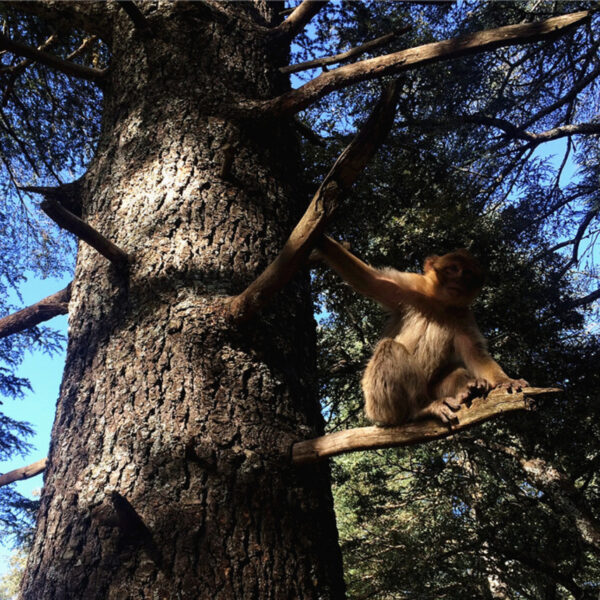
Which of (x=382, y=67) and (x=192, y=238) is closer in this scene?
(x=192, y=238)

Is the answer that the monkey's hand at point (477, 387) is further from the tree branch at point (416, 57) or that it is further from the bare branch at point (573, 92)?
the bare branch at point (573, 92)

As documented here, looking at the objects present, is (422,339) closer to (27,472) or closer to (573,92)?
(27,472)

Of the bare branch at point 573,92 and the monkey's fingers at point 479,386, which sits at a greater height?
the bare branch at point 573,92

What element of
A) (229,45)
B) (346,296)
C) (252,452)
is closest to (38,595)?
(252,452)

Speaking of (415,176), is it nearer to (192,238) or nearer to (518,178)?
(518,178)

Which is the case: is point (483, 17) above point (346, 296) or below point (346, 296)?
above

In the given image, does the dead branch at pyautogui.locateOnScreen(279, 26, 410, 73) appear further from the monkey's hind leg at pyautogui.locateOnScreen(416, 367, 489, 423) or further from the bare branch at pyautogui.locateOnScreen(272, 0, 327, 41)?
the monkey's hind leg at pyautogui.locateOnScreen(416, 367, 489, 423)

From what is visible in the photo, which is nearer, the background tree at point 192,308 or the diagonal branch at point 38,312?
the background tree at point 192,308

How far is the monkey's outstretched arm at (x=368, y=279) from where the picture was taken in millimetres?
3057

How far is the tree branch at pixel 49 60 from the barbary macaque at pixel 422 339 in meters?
1.88

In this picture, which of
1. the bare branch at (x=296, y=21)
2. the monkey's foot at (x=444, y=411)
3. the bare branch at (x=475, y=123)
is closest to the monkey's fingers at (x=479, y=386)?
the monkey's foot at (x=444, y=411)

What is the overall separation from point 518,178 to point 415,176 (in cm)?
169

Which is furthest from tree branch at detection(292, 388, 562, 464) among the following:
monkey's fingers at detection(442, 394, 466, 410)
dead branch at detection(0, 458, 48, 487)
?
dead branch at detection(0, 458, 48, 487)

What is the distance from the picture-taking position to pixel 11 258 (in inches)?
272
